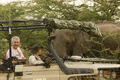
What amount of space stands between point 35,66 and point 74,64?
0.75m

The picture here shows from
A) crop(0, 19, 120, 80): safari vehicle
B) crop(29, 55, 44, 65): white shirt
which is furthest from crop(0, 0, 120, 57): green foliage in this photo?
crop(0, 19, 120, 80): safari vehicle

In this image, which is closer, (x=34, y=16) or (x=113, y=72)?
(x=113, y=72)

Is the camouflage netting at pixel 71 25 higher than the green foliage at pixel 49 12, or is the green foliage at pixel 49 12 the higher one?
the camouflage netting at pixel 71 25

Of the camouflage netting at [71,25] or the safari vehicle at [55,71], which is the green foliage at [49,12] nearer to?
the camouflage netting at [71,25]

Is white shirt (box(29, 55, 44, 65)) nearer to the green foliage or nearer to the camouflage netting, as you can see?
the camouflage netting

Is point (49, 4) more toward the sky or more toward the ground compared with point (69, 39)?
more toward the sky

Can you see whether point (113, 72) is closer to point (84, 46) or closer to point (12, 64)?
point (12, 64)

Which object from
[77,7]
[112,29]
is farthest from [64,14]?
[112,29]

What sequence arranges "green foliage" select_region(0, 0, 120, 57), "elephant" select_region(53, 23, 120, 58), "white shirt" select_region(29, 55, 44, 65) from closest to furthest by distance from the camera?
"white shirt" select_region(29, 55, 44, 65) → "elephant" select_region(53, 23, 120, 58) → "green foliage" select_region(0, 0, 120, 57)

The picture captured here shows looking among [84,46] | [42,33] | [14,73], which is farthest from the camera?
[42,33]

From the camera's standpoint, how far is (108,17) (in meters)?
16.3

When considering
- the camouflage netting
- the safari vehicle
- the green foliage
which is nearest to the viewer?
the safari vehicle

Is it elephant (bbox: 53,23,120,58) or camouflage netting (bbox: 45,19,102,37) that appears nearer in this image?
camouflage netting (bbox: 45,19,102,37)

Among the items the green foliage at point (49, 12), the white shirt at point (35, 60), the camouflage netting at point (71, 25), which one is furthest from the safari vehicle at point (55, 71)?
the green foliage at point (49, 12)
